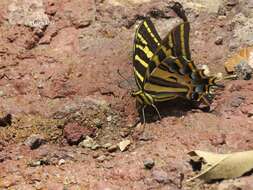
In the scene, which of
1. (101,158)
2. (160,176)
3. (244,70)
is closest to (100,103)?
(101,158)

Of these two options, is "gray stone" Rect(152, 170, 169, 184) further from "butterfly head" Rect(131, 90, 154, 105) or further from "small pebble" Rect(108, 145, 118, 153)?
"butterfly head" Rect(131, 90, 154, 105)

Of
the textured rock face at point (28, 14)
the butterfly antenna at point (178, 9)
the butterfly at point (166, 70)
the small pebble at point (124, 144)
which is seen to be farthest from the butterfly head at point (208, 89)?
the textured rock face at point (28, 14)

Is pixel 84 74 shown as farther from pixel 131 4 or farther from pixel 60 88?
pixel 131 4

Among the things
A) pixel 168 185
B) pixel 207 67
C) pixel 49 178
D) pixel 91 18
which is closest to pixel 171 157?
pixel 168 185

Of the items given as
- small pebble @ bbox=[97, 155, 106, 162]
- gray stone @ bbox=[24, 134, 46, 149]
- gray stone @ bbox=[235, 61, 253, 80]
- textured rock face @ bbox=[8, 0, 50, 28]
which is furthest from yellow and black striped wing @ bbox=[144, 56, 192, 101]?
textured rock face @ bbox=[8, 0, 50, 28]

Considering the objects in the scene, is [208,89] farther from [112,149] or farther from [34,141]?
[34,141]

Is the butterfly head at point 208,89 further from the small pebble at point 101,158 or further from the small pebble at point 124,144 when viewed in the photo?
the small pebble at point 101,158
